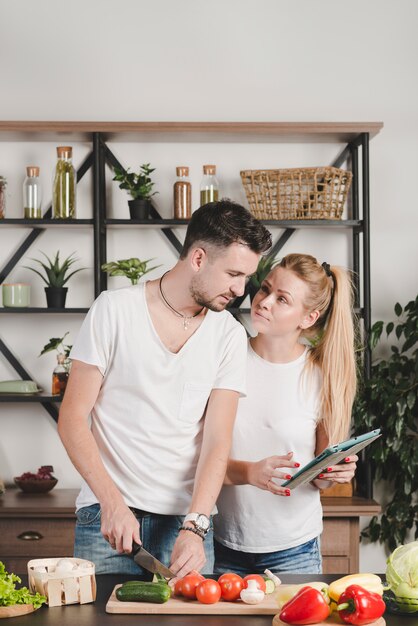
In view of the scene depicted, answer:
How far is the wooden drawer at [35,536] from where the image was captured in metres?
3.28

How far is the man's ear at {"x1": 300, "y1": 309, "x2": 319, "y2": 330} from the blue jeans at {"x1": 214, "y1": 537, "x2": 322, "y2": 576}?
63 centimetres

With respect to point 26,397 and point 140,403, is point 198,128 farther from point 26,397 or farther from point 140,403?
point 140,403

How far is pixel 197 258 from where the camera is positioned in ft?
7.04

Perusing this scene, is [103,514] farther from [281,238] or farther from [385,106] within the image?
[385,106]

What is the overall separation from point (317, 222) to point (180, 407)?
5.36 ft

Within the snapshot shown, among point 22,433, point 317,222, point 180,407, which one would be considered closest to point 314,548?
point 180,407

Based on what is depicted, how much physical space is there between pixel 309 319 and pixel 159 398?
0.56 meters

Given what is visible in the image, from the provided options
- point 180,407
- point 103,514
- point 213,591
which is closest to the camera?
point 213,591

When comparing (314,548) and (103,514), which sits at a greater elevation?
(103,514)

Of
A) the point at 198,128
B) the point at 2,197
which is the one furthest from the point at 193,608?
the point at 2,197

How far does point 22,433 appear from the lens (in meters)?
3.80

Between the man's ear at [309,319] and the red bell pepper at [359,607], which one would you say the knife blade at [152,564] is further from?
the man's ear at [309,319]

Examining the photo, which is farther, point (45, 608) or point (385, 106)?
point (385, 106)

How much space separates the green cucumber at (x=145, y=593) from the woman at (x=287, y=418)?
0.55m
